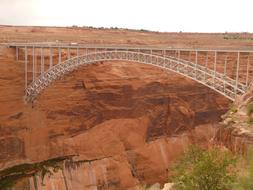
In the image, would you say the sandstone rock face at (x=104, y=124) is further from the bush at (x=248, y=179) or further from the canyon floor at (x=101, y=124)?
the bush at (x=248, y=179)

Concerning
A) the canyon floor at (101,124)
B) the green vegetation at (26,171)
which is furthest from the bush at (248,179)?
the green vegetation at (26,171)

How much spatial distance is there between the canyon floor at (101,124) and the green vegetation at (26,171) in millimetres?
108

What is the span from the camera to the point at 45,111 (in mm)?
33281

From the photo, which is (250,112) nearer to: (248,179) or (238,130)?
(238,130)

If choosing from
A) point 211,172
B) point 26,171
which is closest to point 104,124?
point 26,171

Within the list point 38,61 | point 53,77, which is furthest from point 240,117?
point 38,61

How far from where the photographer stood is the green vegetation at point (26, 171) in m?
30.6

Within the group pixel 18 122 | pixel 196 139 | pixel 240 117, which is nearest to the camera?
pixel 240 117

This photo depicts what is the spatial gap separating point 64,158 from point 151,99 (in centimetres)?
930

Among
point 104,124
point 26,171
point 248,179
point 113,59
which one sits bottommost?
point 26,171

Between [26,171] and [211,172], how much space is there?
20793 millimetres

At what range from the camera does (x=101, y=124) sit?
35906 mm

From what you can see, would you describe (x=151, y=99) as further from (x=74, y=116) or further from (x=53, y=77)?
(x=53, y=77)

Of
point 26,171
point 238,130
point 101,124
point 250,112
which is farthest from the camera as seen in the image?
point 101,124
